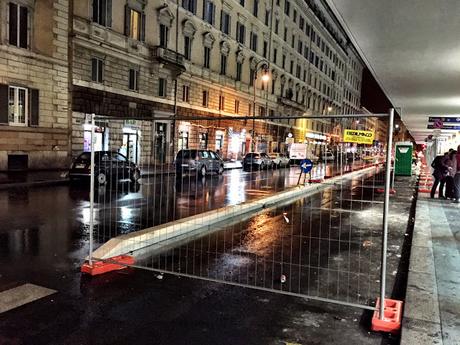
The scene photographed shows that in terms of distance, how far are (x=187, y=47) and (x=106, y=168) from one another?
25379 millimetres

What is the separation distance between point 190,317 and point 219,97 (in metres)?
40.4

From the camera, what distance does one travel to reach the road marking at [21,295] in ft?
16.1

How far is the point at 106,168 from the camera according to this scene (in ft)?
52.1

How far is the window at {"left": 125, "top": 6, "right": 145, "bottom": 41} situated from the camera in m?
31.4

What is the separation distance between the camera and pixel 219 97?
4409 cm

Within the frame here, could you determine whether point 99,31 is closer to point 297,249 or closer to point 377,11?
point 297,249

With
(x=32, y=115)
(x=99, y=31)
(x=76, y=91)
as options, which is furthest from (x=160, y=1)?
(x=32, y=115)

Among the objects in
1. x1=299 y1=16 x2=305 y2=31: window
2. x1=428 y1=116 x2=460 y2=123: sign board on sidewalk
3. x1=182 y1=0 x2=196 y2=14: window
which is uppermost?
x1=299 y1=16 x2=305 y2=31: window

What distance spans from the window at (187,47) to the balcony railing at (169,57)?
203 centimetres

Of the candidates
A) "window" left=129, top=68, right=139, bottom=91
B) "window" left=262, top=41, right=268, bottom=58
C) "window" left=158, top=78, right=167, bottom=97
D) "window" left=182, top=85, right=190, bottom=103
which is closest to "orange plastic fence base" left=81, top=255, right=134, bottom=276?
"window" left=129, top=68, right=139, bottom=91

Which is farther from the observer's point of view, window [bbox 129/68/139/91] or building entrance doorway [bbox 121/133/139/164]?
window [bbox 129/68/139/91]

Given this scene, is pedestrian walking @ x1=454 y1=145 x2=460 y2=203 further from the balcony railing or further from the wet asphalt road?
the balcony railing

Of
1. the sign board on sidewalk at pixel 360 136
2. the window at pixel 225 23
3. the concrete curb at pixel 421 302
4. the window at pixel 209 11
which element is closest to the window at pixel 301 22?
the window at pixel 225 23

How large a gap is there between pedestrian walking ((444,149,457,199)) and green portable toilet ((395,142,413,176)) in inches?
514
